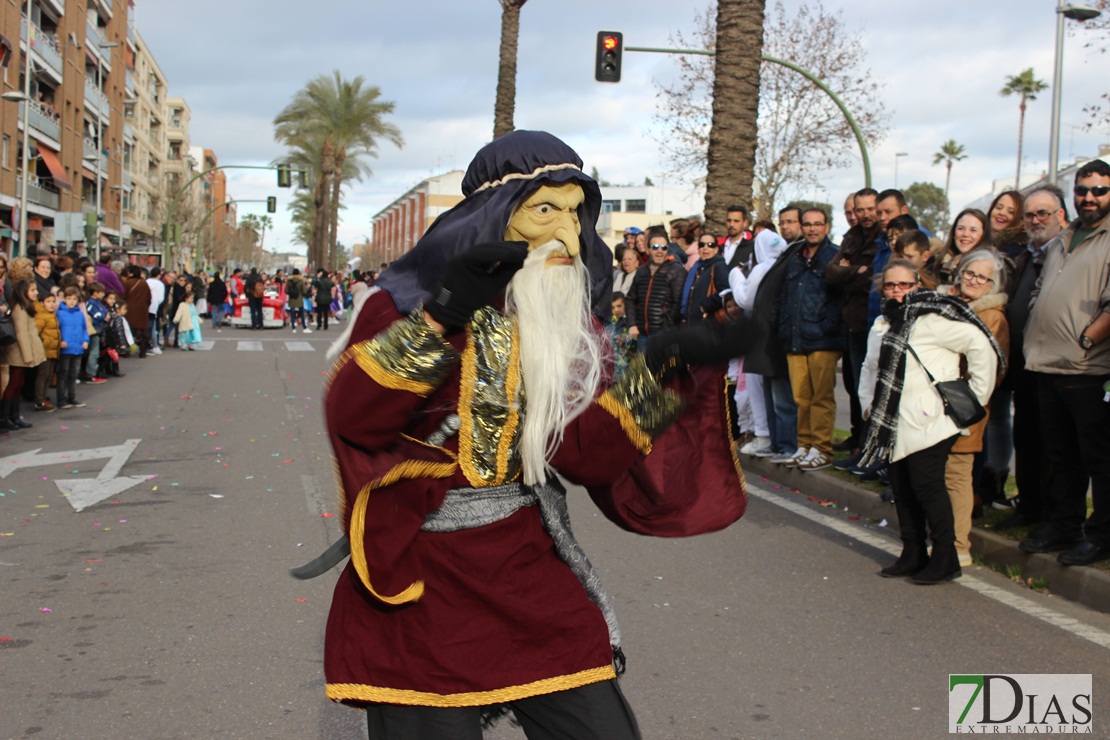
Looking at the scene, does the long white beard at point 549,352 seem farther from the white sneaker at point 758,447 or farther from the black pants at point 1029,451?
the white sneaker at point 758,447

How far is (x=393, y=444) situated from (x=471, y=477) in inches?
6.8

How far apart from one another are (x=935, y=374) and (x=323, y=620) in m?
3.45

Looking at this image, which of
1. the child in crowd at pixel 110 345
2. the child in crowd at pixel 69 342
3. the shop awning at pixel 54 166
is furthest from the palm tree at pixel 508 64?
the shop awning at pixel 54 166

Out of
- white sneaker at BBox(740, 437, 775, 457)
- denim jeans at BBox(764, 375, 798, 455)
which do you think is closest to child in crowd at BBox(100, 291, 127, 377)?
white sneaker at BBox(740, 437, 775, 457)

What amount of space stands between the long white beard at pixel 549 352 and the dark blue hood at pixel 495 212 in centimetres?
11

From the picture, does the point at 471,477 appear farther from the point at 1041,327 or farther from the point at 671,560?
the point at 1041,327

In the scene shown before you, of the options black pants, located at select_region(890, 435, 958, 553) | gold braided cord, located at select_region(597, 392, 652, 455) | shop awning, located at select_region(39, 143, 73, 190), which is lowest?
black pants, located at select_region(890, 435, 958, 553)

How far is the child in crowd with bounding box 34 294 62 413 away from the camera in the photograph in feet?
43.0

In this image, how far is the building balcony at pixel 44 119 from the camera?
157ft

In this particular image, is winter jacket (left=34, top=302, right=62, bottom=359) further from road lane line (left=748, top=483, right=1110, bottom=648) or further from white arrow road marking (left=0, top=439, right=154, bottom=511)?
road lane line (left=748, top=483, right=1110, bottom=648)

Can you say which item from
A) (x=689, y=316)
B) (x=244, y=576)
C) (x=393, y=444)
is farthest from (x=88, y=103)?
(x=393, y=444)

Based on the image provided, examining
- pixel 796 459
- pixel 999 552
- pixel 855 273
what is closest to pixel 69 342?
pixel 796 459

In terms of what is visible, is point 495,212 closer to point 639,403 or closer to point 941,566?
point 639,403

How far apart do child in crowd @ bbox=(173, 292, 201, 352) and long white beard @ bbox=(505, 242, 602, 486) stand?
932 inches
